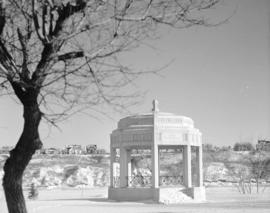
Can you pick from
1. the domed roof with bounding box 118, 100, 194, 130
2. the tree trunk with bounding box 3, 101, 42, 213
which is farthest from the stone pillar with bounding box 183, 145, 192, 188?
the tree trunk with bounding box 3, 101, 42, 213

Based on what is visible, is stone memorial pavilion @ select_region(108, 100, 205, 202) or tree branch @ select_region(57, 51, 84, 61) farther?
stone memorial pavilion @ select_region(108, 100, 205, 202)

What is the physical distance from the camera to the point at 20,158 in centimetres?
761

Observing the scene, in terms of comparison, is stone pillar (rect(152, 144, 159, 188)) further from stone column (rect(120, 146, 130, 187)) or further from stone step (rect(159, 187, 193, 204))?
stone column (rect(120, 146, 130, 187))

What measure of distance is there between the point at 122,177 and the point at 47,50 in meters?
21.4

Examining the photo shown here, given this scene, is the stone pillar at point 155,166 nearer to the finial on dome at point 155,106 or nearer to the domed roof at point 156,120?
the domed roof at point 156,120

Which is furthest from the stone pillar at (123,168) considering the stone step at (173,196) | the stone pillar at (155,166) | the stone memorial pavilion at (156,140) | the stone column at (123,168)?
the stone step at (173,196)

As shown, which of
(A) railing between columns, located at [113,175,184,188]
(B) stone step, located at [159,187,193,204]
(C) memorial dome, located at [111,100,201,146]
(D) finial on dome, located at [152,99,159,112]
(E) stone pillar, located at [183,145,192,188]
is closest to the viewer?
(B) stone step, located at [159,187,193,204]

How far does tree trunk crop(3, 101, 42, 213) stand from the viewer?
759 cm

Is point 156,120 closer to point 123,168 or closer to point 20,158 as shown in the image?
point 123,168

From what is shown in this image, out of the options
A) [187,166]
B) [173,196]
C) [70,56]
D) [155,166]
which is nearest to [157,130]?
[155,166]

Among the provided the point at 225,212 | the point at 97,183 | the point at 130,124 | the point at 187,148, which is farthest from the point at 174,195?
the point at 97,183

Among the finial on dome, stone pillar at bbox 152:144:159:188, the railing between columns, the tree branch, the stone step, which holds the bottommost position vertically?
the stone step

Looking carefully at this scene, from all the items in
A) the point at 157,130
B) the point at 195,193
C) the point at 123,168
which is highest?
the point at 157,130

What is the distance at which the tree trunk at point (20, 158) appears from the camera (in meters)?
7.59
